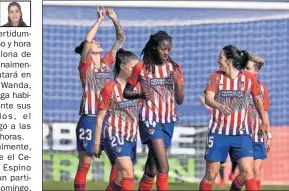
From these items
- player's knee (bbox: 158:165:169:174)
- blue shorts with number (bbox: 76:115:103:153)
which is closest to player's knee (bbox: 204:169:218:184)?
player's knee (bbox: 158:165:169:174)

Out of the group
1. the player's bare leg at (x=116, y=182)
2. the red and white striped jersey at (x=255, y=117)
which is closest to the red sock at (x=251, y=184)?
the red and white striped jersey at (x=255, y=117)

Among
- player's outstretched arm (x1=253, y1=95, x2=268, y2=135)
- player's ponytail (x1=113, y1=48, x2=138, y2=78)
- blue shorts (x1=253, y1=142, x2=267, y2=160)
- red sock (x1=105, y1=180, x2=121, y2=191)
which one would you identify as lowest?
red sock (x1=105, y1=180, x2=121, y2=191)

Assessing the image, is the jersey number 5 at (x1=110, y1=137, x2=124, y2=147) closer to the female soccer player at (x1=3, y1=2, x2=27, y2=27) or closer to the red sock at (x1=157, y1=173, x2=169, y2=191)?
the red sock at (x1=157, y1=173, x2=169, y2=191)

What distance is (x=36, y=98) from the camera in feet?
24.7

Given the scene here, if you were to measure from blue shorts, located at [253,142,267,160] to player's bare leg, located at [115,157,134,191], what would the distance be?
124 cm

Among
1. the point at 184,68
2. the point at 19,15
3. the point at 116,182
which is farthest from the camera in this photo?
the point at 184,68

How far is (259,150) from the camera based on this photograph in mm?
10461

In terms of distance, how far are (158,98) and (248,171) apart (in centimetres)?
100

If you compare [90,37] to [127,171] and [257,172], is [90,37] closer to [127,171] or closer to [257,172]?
[127,171]

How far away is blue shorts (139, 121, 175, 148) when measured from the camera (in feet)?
32.2

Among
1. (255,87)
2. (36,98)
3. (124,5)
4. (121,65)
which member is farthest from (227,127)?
(36,98)

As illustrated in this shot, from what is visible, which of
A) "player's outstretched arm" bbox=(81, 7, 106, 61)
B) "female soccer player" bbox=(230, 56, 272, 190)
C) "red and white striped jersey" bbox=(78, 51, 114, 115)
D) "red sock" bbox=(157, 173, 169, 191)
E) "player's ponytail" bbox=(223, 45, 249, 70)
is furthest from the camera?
"player's outstretched arm" bbox=(81, 7, 106, 61)

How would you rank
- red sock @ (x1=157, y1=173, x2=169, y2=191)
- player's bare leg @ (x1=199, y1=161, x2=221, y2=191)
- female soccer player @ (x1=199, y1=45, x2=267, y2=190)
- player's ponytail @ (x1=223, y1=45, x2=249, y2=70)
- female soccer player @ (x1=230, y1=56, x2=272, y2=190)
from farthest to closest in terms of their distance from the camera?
female soccer player @ (x1=230, y1=56, x2=272, y2=190) < player's ponytail @ (x1=223, y1=45, x2=249, y2=70) < player's bare leg @ (x1=199, y1=161, x2=221, y2=191) < female soccer player @ (x1=199, y1=45, x2=267, y2=190) < red sock @ (x1=157, y1=173, x2=169, y2=191)

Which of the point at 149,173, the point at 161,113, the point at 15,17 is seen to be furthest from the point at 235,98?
the point at 15,17
